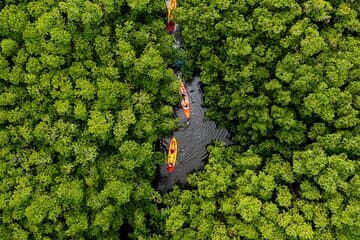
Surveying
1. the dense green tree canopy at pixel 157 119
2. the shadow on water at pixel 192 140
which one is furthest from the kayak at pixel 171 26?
the dense green tree canopy at pixel 157 119

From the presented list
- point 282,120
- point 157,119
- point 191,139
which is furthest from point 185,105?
point 282,120

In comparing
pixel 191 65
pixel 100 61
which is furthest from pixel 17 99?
pixel 191 65

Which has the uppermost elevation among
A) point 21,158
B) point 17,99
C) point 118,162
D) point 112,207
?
point 17,99

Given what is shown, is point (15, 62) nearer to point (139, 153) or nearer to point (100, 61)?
point (100, 61)

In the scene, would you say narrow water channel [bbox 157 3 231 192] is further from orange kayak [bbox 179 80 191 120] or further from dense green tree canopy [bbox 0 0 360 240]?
dense green tree canopy [bbox 0 0 360 240]

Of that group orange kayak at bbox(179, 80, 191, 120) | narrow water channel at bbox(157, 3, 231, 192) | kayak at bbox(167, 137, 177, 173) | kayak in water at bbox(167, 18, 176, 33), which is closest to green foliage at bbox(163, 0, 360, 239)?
kayak in water at bbox(167, 18, 176, 33)

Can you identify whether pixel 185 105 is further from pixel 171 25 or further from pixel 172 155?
pixel 171 25

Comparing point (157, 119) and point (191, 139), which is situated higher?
point (157, 119)
